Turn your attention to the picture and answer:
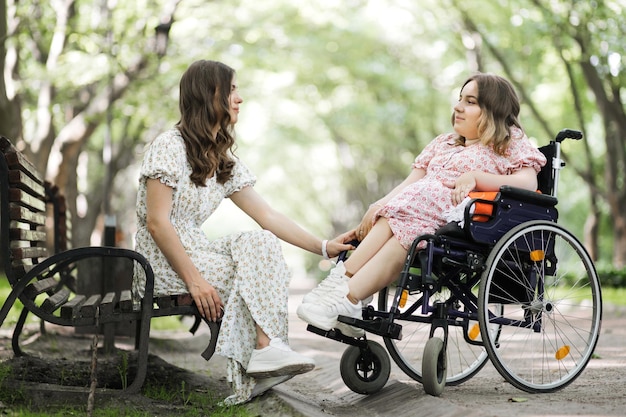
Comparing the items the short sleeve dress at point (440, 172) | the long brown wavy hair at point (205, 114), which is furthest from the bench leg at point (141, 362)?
the short sleeve dress at point (440, 172)

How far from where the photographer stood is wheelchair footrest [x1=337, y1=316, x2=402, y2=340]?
156 inches

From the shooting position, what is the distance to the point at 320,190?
106ft

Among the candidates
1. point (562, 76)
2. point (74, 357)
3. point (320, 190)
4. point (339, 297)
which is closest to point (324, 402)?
point (339, 297)

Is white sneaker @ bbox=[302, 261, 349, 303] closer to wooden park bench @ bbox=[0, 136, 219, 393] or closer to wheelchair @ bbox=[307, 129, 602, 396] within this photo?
wheelchair @ bbox=[307, 129, 602, 396]

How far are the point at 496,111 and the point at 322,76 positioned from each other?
55.2 ft

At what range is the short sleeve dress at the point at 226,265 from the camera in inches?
159

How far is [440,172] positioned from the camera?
4.58 metres

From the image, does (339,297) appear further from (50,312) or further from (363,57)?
(363,57)

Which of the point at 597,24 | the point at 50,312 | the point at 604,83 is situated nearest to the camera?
the point at 50,312

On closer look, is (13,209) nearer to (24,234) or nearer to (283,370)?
(24,234)

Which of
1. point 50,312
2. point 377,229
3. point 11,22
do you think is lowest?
point 50,312

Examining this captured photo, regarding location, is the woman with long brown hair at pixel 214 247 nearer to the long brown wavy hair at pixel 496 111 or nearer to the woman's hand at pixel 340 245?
the woman's hand at pixel 340 245

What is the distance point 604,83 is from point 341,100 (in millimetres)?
8991

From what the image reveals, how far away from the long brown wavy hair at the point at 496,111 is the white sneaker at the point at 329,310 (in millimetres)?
1124
